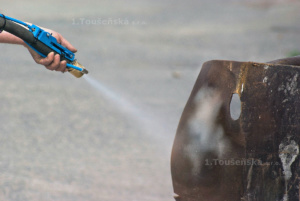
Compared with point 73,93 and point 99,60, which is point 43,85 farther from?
point 99,60

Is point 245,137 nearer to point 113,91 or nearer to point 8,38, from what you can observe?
point 8,38

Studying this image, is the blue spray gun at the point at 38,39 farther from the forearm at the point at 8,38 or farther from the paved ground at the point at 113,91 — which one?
the paved ground at the point at 113,91

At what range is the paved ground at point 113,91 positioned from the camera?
3.91 m

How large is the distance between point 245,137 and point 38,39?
102 cm

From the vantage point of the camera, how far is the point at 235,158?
6.69ft

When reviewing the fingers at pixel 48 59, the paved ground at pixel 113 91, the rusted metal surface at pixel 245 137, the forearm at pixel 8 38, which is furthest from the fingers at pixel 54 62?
the paved ground at pixel 113 91

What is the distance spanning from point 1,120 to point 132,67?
3.00 meters

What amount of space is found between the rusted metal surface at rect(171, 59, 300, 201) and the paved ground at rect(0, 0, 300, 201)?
1.27 metres

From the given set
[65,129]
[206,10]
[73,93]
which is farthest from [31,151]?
[206,10]

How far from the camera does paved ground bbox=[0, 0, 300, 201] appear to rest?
3.91 meters

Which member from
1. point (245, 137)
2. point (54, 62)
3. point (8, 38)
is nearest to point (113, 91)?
point (8, 38)

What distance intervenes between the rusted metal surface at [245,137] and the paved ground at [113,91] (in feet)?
4.15

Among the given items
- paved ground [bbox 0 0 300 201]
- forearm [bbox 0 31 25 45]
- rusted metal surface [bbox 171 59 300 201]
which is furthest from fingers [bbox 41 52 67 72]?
paved ground [bbox 0 0 300 201]

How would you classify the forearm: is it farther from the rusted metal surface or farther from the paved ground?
the rusted metal surface
